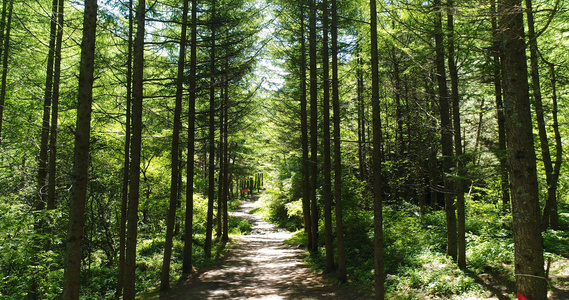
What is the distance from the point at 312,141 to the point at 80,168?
9.65m

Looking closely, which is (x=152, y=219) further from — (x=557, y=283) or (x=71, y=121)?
(x=557, y=283)

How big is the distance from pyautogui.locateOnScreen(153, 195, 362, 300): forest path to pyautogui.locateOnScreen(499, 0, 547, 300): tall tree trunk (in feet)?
15.4

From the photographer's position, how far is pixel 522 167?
4.61 meters

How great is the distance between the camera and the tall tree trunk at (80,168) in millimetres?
5000

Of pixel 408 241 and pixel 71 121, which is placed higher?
pixel 71 121

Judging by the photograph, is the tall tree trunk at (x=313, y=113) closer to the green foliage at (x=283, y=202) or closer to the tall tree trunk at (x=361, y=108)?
the tall tree trunk at (x=361, y=108)

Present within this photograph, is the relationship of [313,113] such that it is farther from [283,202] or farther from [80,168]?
[283,202]

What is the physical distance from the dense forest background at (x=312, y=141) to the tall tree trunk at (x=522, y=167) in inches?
0.8

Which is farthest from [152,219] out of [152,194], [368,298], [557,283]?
[557,283]

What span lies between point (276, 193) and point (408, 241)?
18.9 m

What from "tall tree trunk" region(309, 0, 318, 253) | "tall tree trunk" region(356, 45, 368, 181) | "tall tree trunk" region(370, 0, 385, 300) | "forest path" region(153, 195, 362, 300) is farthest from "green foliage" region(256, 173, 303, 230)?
"tall tree trunk" region(370, 0, 385, 300)

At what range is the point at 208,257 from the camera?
46.8ft

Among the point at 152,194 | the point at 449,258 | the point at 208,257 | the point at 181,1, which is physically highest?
the point at 181,1

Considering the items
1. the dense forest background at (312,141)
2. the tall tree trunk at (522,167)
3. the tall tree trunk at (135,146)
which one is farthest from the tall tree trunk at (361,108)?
the tall tree trunk at (135,146)
